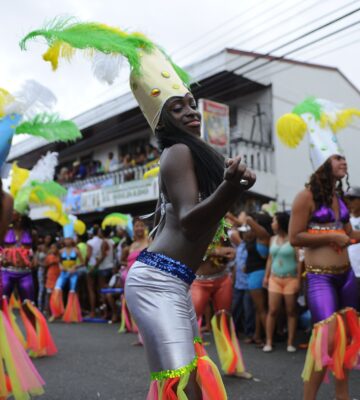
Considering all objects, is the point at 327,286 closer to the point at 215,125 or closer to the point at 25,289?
the point at 25,289

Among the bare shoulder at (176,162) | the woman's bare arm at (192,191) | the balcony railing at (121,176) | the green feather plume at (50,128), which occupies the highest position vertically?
the balcony railing at (121,176)

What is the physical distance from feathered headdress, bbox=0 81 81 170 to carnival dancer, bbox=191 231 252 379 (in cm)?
168

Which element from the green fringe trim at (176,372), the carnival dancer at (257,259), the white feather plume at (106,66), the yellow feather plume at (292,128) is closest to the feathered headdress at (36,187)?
the carnival dancer at (257,259)

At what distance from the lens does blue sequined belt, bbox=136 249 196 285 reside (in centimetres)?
210

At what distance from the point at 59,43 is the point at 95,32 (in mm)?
288

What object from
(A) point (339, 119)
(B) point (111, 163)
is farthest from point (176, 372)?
(B) point (111, 163)

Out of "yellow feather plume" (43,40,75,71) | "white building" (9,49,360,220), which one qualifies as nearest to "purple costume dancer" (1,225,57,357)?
"yellow feather plume" (43,40,75,71)

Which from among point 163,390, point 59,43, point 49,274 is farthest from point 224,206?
point 49,274

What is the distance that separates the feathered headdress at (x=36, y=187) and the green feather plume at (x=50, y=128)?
80.3 inches

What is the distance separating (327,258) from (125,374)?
2.63m

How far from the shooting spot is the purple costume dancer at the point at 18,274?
5.92m

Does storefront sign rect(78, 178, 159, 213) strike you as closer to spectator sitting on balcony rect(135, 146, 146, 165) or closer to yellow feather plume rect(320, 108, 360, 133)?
spectator sitting on balcony rect(135, 146, 146, 165)

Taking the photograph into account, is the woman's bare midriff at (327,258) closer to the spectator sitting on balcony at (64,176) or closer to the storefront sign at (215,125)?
the storefront sign at (215,125)

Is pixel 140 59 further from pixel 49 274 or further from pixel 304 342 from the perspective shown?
pixel 49 274
